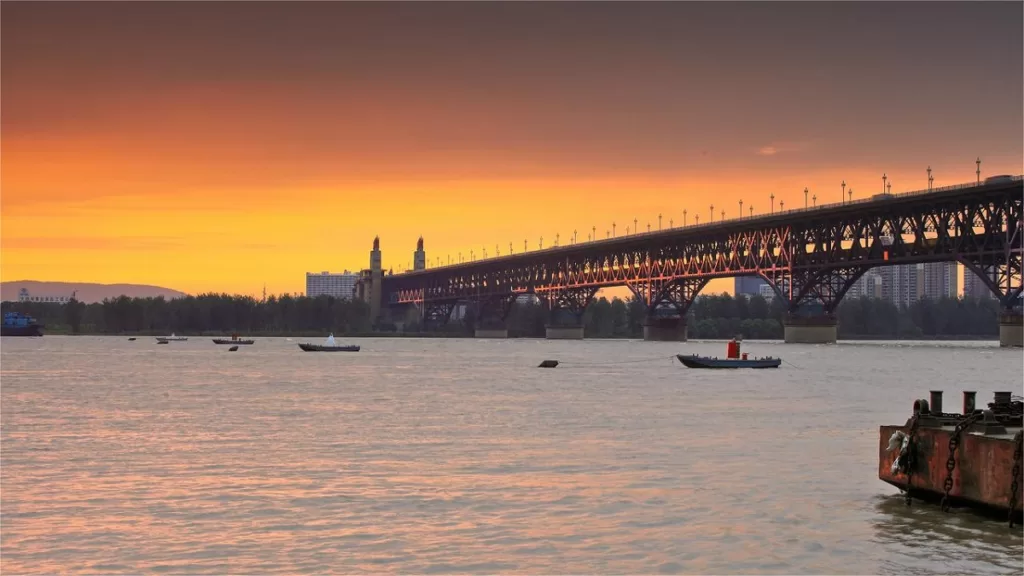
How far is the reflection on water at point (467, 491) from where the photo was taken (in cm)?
2222

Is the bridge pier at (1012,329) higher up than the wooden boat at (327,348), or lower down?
higher up

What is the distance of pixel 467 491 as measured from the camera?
98.4 feet

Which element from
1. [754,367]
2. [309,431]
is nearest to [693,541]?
[309,431]

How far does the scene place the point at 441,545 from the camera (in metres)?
23.1

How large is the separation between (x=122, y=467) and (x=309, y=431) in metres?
12.9

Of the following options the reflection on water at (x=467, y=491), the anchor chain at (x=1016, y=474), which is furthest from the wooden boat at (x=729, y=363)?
the anchor chain at (x=1016, y=474)

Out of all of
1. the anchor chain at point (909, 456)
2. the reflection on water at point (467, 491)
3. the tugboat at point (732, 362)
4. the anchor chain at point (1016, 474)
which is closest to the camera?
the reflection on water at point (467, 491)

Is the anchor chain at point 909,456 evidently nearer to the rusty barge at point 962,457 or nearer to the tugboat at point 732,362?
the rusty barge at point 962,457

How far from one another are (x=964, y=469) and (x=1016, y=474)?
2026 millimetres

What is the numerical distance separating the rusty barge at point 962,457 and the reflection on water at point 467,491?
0.52m

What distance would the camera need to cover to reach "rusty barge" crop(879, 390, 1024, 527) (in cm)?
2433

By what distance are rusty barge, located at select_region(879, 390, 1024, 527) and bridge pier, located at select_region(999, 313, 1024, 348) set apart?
14959 centimetres

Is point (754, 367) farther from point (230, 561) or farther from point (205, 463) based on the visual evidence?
point (230, 561)

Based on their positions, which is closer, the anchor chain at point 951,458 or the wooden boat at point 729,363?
the anchor chain at point 951,458
